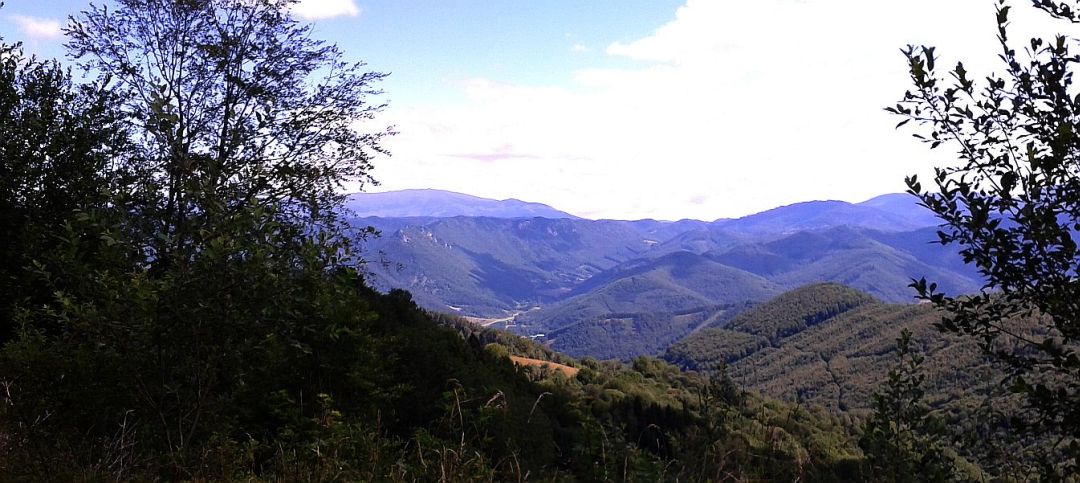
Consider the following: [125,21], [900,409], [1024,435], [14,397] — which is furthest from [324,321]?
[125,21]

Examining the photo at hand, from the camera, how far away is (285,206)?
16.6 metres

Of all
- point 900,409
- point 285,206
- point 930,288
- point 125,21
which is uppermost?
point 125,21

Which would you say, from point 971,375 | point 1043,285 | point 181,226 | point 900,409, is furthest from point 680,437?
point 971,375

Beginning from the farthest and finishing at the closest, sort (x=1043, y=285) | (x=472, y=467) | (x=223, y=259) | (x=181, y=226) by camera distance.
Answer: (x=472, y=467), (x=181, y=226), (x=223, y=259), (x=1043, y=285)

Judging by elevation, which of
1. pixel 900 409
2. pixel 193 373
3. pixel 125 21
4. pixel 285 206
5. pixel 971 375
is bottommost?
pixel 971 375

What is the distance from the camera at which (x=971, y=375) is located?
161625 mm

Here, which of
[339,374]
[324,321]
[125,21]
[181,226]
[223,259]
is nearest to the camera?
[223,259]

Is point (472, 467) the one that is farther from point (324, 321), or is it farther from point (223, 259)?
point (223, 259)

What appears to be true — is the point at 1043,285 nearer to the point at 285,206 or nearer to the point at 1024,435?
the point at 1024,435

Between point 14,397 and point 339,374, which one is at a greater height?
point 14,397

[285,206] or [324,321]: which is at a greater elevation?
[285,206]

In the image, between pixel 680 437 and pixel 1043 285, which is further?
pixel 680 437

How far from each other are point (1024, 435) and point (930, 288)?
121 cm

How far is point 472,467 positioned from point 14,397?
4.92 metres
